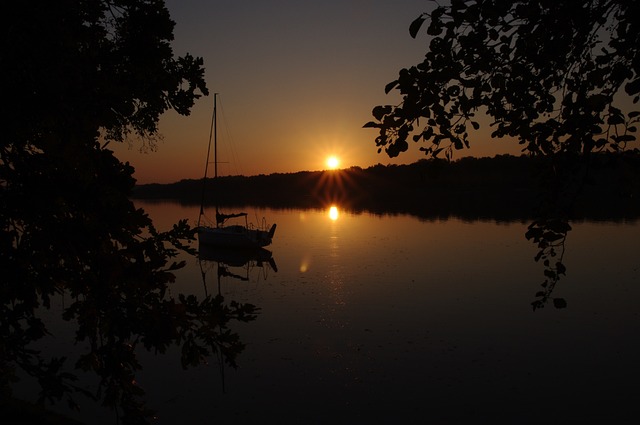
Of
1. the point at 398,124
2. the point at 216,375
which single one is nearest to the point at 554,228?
the point at 398,124

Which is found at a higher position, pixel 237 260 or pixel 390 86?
pixel 390 86

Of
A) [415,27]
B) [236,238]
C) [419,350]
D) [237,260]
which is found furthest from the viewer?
[236,238]

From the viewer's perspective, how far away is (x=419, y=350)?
15.4 m

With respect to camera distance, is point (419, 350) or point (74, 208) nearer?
point (74, 208)

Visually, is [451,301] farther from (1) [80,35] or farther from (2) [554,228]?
(1) [80,35]

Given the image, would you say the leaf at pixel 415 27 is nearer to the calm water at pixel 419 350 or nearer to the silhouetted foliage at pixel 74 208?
the silhouetted foliage at pixel 74 208

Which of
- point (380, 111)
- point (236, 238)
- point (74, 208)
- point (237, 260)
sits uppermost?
point (380, 111)

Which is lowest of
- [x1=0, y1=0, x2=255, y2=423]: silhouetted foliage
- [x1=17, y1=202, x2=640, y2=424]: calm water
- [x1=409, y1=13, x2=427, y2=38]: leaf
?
[x1=17, y1=202, x2=640, y2=424]: calm water

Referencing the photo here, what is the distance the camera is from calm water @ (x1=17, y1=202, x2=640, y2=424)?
37.9 feet

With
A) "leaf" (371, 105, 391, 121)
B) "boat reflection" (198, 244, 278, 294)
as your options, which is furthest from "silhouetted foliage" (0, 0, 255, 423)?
"boat reflection" (198, 244, 278, 294)

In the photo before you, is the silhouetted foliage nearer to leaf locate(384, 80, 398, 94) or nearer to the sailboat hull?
leaf locate(384, 80, 398, 94)

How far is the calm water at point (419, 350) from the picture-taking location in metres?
11.6

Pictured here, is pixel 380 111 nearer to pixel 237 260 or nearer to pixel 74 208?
pixel 74 208

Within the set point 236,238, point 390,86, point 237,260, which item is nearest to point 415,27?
point 390,86
